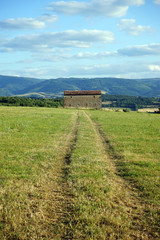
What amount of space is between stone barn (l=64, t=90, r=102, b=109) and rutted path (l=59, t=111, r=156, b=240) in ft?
308

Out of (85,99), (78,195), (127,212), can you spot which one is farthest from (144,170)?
(85,99)

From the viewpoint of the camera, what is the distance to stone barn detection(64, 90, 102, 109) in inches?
4063

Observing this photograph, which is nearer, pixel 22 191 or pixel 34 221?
pixel 34 221

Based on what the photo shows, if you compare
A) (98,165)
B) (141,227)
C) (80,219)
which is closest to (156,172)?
(98,165)

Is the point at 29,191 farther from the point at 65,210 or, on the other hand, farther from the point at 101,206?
the point at 101,206

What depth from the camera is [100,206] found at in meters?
6.20

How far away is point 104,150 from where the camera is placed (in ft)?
45.3

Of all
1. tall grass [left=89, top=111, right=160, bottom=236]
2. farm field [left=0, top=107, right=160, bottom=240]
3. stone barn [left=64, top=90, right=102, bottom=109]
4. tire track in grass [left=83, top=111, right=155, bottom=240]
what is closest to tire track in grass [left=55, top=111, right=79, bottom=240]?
farm field [left=0, top=107, right=160, bottom=240]

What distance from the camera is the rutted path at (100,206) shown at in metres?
5.03

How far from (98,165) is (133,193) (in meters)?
3.10

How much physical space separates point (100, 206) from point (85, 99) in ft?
323

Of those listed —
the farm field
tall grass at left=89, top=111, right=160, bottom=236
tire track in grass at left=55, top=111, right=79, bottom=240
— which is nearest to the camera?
tire track in grass at left=55, top=111, right=79, bottom=240

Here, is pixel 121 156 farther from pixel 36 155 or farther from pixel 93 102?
pixel 93 102

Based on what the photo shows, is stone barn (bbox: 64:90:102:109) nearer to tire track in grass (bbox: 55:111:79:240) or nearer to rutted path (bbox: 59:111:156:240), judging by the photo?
rutted path (bbox: 59:111:156:240)
